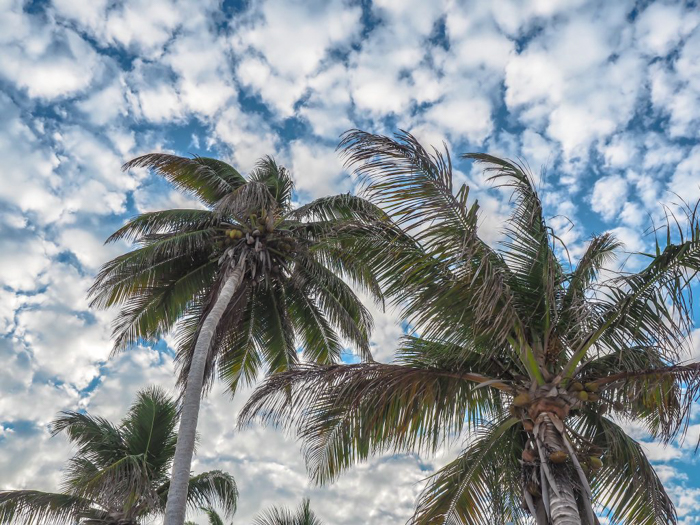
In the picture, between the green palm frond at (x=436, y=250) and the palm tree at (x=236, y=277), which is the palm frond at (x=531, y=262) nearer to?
the green palm frond at (x=436, y=250)

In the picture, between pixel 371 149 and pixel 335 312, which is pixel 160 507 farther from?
pixel 371 149

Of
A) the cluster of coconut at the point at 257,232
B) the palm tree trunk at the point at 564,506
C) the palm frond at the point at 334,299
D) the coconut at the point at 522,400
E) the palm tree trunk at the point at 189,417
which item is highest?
the cluster of coconut at the point at 257,232

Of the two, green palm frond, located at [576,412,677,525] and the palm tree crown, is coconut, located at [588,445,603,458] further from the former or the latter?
the palm tree crown

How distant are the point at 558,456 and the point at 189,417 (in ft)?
20.6

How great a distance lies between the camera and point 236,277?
1191 centimetres

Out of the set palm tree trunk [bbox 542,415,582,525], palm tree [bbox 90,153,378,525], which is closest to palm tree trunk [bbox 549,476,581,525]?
palm tree trunk [bbox 542,415,582,525]

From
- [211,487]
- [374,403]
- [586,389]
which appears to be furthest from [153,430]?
[586,389]

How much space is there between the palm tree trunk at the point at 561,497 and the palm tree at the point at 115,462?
8.53 meters

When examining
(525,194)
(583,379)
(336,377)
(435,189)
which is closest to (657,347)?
(583,379)

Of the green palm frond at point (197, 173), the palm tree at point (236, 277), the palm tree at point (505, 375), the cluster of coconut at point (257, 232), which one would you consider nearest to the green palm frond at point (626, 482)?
the palm tree at point (505, 375)

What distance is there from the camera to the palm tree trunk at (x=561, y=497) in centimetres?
555

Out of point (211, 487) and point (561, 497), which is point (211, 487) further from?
point (561, 497)

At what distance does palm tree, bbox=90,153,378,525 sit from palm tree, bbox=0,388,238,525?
220 cm

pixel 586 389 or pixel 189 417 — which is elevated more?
pixel 189 417
